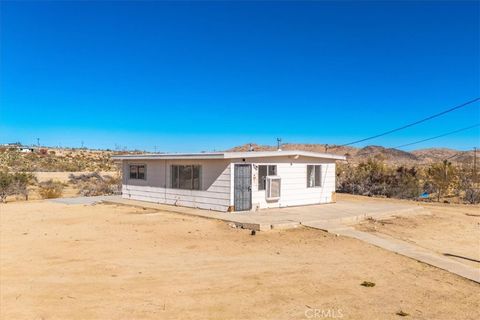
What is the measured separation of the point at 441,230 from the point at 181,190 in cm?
949

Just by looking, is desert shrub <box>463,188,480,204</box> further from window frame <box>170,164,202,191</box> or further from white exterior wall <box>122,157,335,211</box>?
window frame <box>170,164,202,191</box>

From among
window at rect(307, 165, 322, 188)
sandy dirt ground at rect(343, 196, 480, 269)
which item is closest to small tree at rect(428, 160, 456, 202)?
sandy dirt ground at rect(343, 196, 480, 269)

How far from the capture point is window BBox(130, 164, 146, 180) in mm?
18641

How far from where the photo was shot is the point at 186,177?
16.3 meters

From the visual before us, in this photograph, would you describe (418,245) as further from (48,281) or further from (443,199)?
(443,199)

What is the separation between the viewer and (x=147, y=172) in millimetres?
18359

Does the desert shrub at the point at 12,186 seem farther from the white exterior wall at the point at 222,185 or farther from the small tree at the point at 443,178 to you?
the small tree at the point at 443,178

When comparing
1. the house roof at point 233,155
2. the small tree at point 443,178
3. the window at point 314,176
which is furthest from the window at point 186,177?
the small tree at point 443,178

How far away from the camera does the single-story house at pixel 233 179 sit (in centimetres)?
1480

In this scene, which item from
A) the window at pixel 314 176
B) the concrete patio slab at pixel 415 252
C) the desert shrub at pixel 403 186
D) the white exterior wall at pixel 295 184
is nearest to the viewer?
the concrete patio slab at pixel 415 252

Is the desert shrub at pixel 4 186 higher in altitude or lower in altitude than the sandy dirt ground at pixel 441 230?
higher

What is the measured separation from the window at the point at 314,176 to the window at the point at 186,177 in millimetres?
5004

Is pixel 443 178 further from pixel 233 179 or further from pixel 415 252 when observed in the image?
pixel 415 252

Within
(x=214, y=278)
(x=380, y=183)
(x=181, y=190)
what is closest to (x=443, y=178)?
(x=380, y=183)
